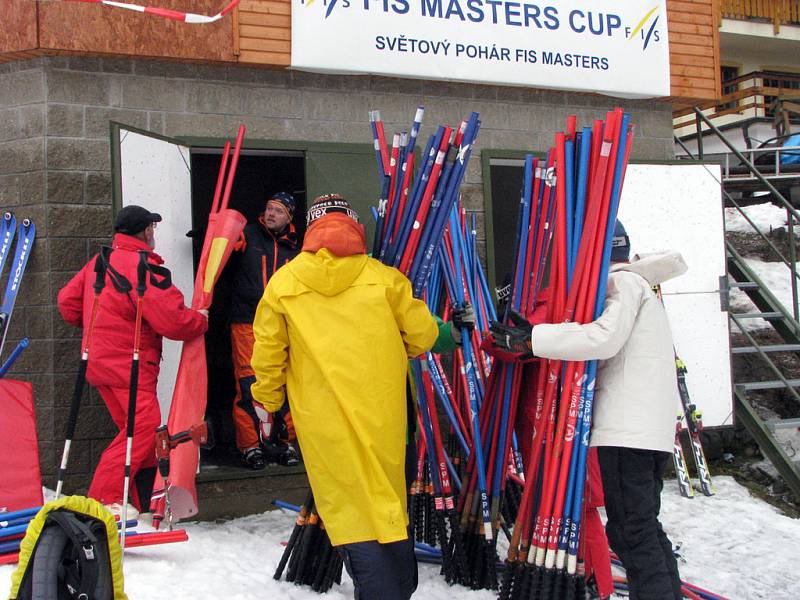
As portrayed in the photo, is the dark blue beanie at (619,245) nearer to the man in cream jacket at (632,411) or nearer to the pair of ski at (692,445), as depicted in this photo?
the man in cream jacket at (632,411)

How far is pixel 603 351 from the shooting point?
317cm

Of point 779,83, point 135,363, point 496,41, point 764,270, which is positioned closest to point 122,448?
point 135,363

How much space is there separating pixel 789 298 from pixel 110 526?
25.8 feet

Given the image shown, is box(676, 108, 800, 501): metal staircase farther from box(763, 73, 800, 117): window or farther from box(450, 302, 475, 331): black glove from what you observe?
box(763, 73, 800, 117): window

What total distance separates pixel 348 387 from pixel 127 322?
72.2 inches

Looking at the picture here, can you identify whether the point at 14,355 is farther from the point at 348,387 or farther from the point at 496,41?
the point at 496,41

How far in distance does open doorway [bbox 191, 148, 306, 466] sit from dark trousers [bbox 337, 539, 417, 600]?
2874 millimetres

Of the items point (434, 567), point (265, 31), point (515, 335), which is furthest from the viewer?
point (265, 31)

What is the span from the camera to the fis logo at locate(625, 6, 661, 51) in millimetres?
6324

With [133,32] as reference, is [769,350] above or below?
below

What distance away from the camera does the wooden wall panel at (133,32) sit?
495 cm

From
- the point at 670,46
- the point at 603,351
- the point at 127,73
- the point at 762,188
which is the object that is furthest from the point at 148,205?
the point at 762,188

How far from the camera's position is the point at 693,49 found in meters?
6.58

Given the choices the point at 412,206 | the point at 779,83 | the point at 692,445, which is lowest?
the point at 692,445
